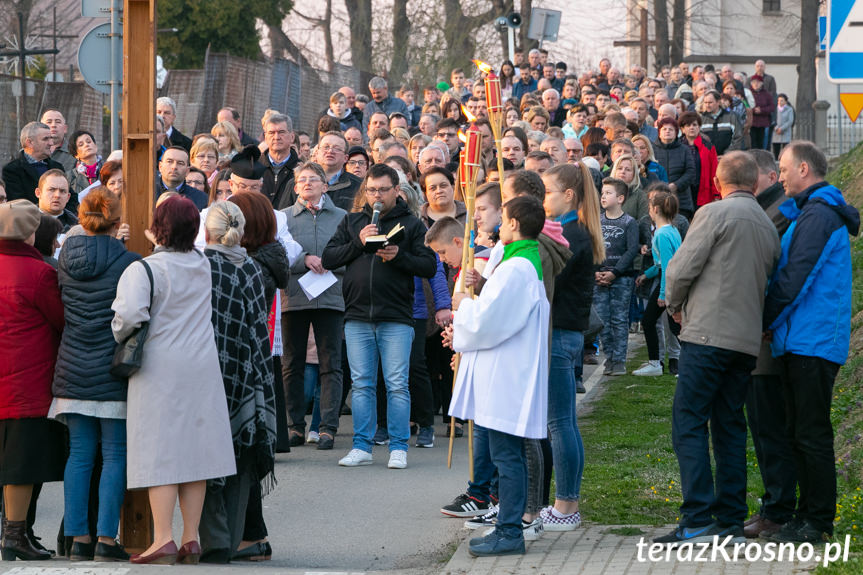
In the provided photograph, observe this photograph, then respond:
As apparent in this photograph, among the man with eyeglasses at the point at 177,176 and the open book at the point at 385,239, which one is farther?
the man with eyeglasses at the point at 177,176

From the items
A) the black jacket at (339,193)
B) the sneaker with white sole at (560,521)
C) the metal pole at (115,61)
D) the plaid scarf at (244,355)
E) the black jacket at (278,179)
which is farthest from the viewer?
the black jacket at (278,179)

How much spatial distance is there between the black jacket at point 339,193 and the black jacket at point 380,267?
69.9 inches

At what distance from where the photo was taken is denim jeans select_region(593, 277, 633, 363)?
13.9 meters

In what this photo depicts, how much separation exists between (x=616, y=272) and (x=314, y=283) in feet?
14.2

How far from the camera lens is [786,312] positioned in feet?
23.7

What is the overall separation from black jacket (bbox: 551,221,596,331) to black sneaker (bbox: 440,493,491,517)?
1190 millimetres

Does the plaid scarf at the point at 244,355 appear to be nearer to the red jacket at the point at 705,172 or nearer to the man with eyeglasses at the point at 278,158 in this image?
the man with eyeglasses at the point at 278,158

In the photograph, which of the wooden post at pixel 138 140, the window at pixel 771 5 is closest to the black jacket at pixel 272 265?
the wooden post at pixel 138 140

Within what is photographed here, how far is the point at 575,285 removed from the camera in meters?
8.28

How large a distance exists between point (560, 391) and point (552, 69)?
2034cm

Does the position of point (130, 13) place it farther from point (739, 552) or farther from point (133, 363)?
point (739, 552)

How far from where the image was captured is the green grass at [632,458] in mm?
8336

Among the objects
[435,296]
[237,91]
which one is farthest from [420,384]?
[237,91]

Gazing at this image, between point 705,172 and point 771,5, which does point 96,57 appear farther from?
point 771,5
